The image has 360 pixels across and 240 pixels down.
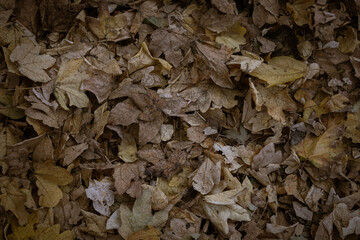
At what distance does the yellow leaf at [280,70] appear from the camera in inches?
73.6

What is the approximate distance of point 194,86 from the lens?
1.92m

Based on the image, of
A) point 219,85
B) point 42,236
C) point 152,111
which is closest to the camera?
point 42,236

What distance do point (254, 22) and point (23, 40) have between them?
59.5 inches

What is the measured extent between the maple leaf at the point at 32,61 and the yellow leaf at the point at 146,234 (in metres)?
1.03

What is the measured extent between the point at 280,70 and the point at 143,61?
92 centimetres

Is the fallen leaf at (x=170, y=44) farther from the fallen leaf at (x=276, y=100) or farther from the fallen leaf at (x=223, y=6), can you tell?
the fallen leaf at (x=276, y=100)

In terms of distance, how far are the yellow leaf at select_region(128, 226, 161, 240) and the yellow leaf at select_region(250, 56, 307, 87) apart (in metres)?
1.14

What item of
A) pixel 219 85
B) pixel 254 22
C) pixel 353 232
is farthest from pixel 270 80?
pixel 353 232

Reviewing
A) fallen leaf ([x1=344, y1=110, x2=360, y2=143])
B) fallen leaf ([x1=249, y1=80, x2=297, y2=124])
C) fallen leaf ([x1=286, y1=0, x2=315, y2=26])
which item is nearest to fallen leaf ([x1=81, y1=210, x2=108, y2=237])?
fallen leaf ([x1=249, y1=80, x2=297, y2=124])

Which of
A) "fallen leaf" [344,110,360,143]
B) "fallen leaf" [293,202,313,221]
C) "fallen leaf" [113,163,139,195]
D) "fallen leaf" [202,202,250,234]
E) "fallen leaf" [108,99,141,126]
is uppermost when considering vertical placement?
"fallen leaf" [108,99,141,126]

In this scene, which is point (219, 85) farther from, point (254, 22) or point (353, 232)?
point (353, 232)

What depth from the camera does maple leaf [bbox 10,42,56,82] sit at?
5.37 ft

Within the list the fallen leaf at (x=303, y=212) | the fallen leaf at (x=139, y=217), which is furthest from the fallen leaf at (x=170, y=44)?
the fallen leaf at (x=303, y=212)

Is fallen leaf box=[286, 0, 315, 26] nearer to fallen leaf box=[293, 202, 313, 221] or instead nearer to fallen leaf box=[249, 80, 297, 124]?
fallen leaf box=[249, 80, 297, 124]
